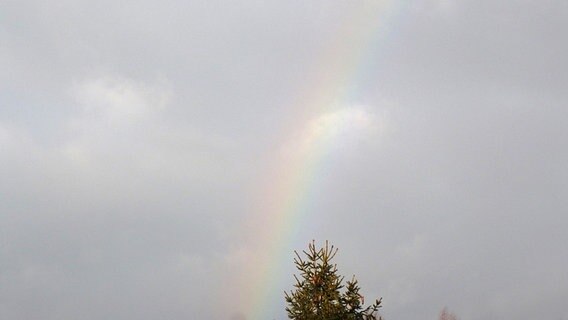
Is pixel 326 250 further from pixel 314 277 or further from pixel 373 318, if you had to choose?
pixel 373 318

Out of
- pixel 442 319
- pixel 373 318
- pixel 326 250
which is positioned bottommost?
pixel 373 318

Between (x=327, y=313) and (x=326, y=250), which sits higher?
(x=326, y=250)

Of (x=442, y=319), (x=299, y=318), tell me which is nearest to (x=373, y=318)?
(x=299, y=318)

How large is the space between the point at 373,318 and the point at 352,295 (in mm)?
1183

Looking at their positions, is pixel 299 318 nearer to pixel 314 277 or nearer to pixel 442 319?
pixel 314 277

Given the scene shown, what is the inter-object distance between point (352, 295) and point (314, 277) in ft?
5.23

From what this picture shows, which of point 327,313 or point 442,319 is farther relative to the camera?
point 442,319

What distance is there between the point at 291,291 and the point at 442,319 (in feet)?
381

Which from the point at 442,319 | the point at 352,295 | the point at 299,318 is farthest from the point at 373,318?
the point at 442,319

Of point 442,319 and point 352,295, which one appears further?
point 442,319

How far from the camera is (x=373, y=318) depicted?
2481cm

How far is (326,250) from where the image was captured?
2523cm

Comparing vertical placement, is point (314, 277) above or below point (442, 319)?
below

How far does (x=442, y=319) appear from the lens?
134 m
